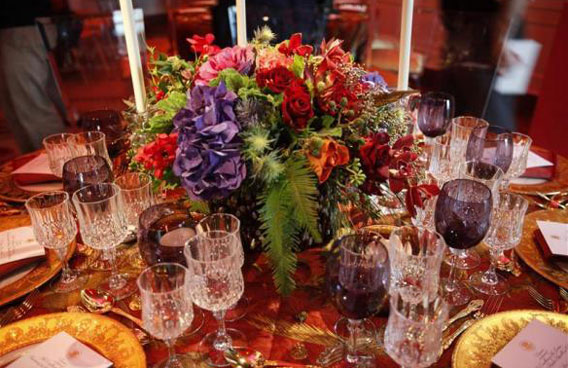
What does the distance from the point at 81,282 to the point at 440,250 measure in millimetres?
798

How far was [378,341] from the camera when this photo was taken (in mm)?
998

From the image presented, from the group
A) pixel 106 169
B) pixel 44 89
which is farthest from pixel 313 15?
pixel 106 169

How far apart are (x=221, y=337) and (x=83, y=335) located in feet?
0.90

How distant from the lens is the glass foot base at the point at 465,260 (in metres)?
1.21

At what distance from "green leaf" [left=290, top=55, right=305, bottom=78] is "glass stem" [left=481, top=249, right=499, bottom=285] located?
59 centimetres

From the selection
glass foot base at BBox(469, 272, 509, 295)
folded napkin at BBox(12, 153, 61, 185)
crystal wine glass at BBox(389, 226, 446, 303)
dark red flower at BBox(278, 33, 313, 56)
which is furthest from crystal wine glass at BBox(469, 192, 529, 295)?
folded napkin at BBox(12, 153, 61, 185)

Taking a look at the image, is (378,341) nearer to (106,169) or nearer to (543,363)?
(543,363)

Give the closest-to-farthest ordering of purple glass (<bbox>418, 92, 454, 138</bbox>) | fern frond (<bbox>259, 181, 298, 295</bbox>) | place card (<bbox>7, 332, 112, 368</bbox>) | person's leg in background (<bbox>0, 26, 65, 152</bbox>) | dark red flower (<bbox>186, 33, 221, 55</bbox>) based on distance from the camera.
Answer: place card (<bbox>7, 332, 112, 368</bbox>), fern frond (<bbox>259, 181, 298, 295</bbox>), dark red flower (<bbox>186, 33, 221, 55</bbox>), purple glass (<bbox>418, 92, 454, 138</bbox>), person's leg in background (<bbox>0, 26, 65, 152</bbox>)

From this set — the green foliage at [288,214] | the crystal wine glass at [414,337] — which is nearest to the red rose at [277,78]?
the green foliage at [288,214]

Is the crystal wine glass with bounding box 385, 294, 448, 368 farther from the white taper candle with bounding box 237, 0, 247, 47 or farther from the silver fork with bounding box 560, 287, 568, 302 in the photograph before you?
the white taper candle with bounding box 237, 0, 247, 47

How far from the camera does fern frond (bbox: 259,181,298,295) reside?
104 cm

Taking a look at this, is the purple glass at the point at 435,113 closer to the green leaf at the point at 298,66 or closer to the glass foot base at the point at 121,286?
the green leaf at the point at 298,66

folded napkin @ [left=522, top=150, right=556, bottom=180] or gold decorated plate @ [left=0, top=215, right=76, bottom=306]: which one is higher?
folded napkin @ [left=522, top=150, right=556, bottom=180]

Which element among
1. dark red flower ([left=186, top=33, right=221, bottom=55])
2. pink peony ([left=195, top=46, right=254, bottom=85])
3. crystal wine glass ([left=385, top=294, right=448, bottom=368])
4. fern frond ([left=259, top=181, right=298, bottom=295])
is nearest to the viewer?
crystal wine glass ([left=385, top=294, right=448, bottom=368])
